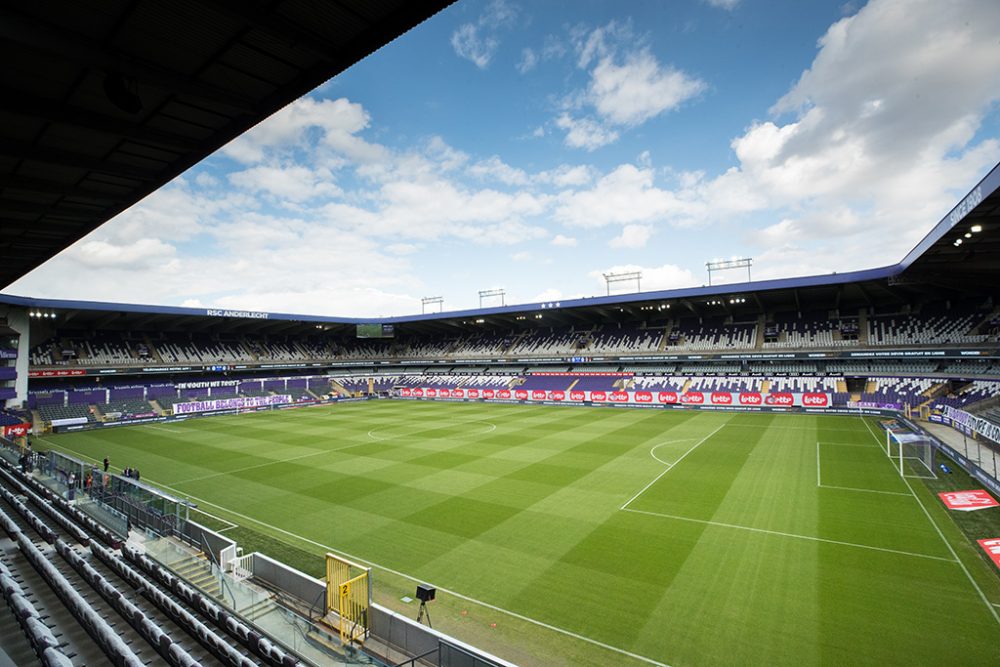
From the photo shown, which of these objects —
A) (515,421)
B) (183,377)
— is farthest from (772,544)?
(183,377)

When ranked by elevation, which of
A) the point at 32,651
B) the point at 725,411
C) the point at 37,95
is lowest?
the point at 725,411

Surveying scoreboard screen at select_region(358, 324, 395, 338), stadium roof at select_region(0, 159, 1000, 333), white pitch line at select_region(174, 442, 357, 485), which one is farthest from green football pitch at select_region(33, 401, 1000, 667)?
scoreboard screen at select_region(358, 324, 395, 338)

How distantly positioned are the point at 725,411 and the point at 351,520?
34504 mm

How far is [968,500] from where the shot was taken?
1605 cm

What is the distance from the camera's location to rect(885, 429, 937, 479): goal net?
19781 mm

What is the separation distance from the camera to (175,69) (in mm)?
6242

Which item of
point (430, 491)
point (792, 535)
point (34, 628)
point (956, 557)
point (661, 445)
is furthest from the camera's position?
point (661, 445)

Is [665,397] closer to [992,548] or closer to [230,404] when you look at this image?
[992,548]

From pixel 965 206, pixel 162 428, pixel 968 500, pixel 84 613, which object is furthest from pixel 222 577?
pixel 162 428

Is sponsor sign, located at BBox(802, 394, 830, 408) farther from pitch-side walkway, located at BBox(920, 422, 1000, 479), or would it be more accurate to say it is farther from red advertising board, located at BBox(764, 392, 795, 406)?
pitch-side walkway, located at BBox(920, 422, 1000, 479)

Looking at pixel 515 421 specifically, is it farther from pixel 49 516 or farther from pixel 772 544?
pixel 49 516

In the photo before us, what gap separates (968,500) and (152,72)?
80.3 feet

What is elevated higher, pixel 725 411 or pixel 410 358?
pixel 410 358

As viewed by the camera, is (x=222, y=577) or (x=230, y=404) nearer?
(x=222, y=577)
